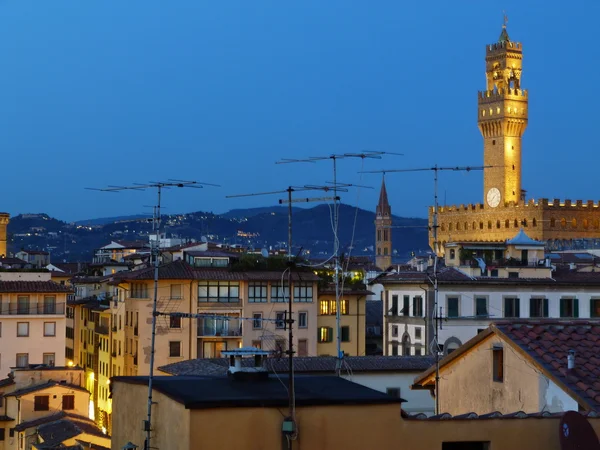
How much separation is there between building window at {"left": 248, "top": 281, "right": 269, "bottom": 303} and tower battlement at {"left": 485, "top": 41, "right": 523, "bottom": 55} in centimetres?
6407

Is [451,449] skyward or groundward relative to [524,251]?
groundward

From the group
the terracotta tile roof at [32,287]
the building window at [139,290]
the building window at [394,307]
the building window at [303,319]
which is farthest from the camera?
the building window at [303,319]

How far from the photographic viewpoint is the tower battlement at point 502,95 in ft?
368

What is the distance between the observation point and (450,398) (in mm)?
16141

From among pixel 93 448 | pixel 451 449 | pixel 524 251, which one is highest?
pixel 524 251

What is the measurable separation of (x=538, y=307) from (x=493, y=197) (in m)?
62.6

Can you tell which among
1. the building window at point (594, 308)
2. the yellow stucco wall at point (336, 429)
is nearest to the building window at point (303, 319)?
the building window at point (594, 308)

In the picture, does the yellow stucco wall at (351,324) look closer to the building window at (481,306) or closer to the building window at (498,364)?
the building window at (481,306)

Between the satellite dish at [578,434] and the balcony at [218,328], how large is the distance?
1682 inches

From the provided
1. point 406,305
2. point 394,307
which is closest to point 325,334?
point 394,307

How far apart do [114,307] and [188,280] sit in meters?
5.71

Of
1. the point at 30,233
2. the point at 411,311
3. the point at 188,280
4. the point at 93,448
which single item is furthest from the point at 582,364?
the point at 30,233

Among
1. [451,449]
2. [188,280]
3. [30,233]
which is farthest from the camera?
[30,233]

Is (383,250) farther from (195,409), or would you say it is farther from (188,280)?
(195,409)
